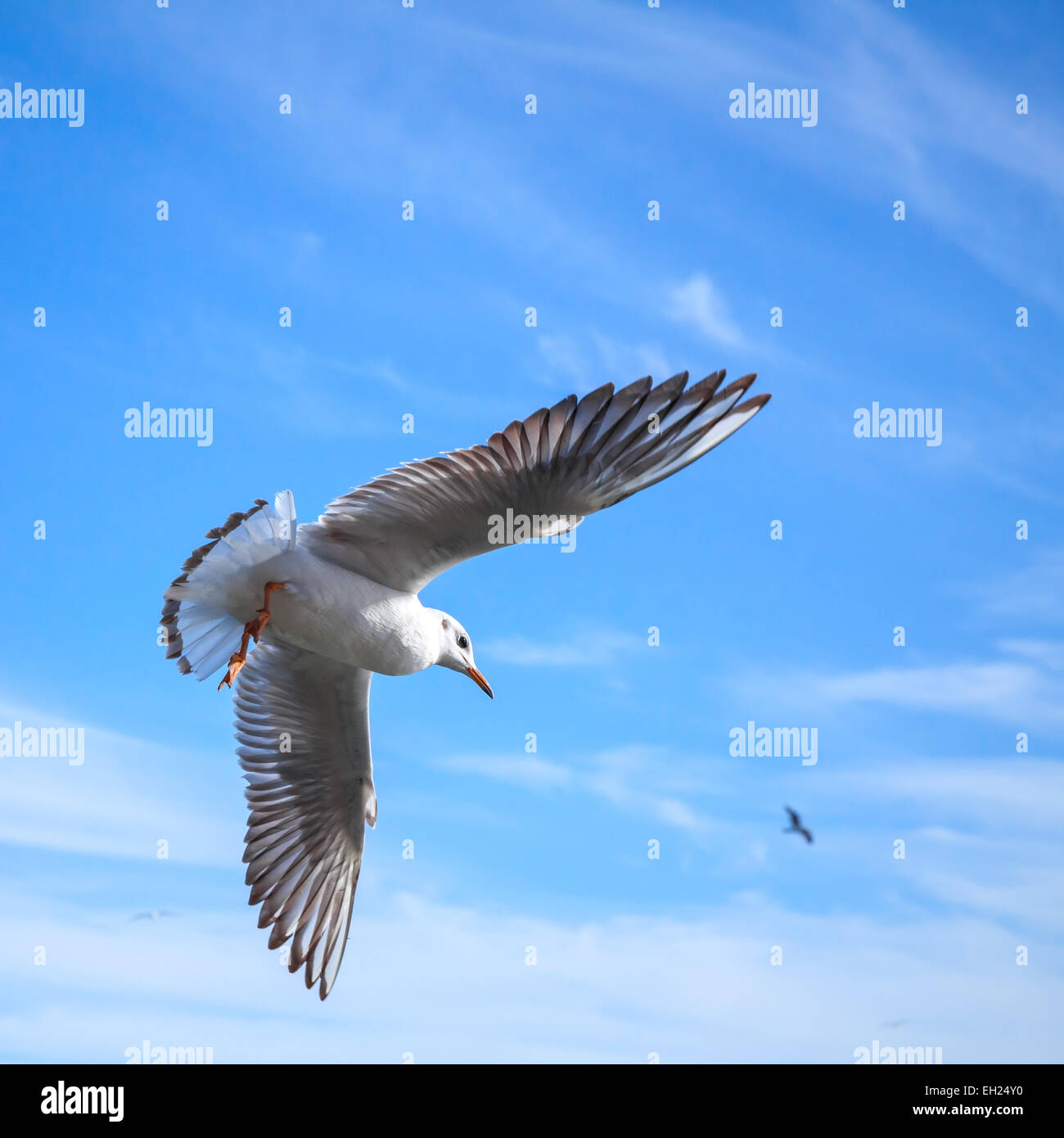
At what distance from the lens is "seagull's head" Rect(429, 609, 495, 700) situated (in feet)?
24.5

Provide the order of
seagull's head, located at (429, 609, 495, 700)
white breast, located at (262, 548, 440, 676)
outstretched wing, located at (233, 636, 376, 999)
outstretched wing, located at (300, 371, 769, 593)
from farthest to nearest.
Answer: outstretched wing, located at (233, 636, 376, 999) < seagull's head, located at (429, 609, 495, 700) < white breast, located at (262, 548, 440, 676) < outstretched wing, located at (300, 371, 769, 593)

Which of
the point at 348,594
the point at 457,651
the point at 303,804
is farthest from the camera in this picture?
the point at 303,804

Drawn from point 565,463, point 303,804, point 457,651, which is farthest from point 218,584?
point 303,804

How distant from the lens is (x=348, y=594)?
6.64 meters

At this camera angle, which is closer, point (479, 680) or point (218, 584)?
point (218, 584)

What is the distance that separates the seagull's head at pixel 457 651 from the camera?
24.5ft

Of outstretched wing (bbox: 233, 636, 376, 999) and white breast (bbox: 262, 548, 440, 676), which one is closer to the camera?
white breast (bbox: 262, 548, 440, 676)

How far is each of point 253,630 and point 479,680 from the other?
63.5 inches

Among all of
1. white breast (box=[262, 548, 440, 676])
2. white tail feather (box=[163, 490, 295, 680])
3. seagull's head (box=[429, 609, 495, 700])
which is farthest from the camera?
seagull's head (box=[429, 609, 495, 700])

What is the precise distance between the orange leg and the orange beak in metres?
1.44

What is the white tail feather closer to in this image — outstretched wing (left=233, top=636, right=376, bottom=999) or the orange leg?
the orange leg

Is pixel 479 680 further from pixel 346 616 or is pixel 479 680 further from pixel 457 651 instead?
pixel 346 616

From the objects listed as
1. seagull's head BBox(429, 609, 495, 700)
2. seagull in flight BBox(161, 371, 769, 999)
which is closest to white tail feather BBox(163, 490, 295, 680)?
seagull in flight BBox(161, 371, 769, 999)
